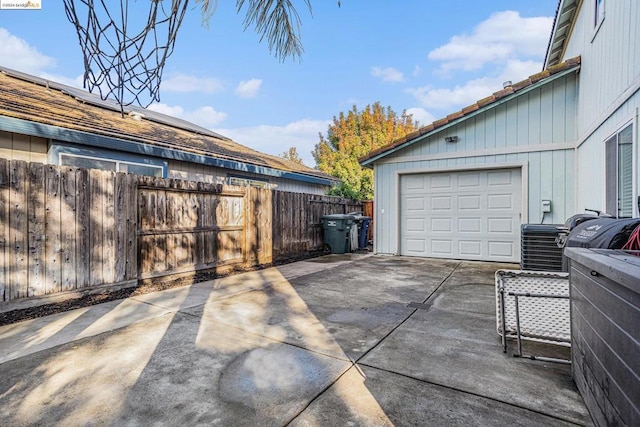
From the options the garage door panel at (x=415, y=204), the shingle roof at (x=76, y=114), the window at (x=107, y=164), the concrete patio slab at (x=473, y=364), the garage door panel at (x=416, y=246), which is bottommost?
the concrete patio slab at (x=473, y=364)

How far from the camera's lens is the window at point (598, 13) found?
473 centimetres

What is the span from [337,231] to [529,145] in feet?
16.6

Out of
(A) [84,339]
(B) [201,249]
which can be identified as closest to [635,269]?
(A) [84,339]

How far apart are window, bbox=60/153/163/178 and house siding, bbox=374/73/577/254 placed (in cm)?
649

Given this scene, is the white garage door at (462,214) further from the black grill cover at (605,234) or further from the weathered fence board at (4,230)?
the weathered fence board at (4,230)

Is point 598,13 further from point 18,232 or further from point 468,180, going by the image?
→ point 18,232

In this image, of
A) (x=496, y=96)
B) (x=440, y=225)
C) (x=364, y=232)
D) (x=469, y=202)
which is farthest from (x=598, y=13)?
(x=364, y=232)

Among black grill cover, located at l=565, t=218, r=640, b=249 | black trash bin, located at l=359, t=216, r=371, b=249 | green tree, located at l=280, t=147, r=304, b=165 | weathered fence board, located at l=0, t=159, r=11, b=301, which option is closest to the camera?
black grill cover, located at l=565, t=218, r=640, b=249

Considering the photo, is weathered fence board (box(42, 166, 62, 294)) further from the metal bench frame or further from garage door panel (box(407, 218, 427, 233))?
garage door panel (box(407, 218, 427, 233))

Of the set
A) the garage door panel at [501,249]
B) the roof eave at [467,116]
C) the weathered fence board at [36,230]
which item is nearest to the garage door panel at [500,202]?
the garage door panel at [501,249]

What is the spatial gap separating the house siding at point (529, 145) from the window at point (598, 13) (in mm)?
1764

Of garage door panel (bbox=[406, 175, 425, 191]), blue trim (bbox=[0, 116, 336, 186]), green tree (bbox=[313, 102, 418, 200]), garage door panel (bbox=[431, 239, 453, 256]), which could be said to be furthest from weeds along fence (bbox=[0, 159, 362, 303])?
green tree (bbox=[313, 102, 418, 200])

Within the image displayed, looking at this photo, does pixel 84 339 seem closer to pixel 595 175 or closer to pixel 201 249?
pixel 201 249

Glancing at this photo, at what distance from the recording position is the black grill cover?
2.41 meters
